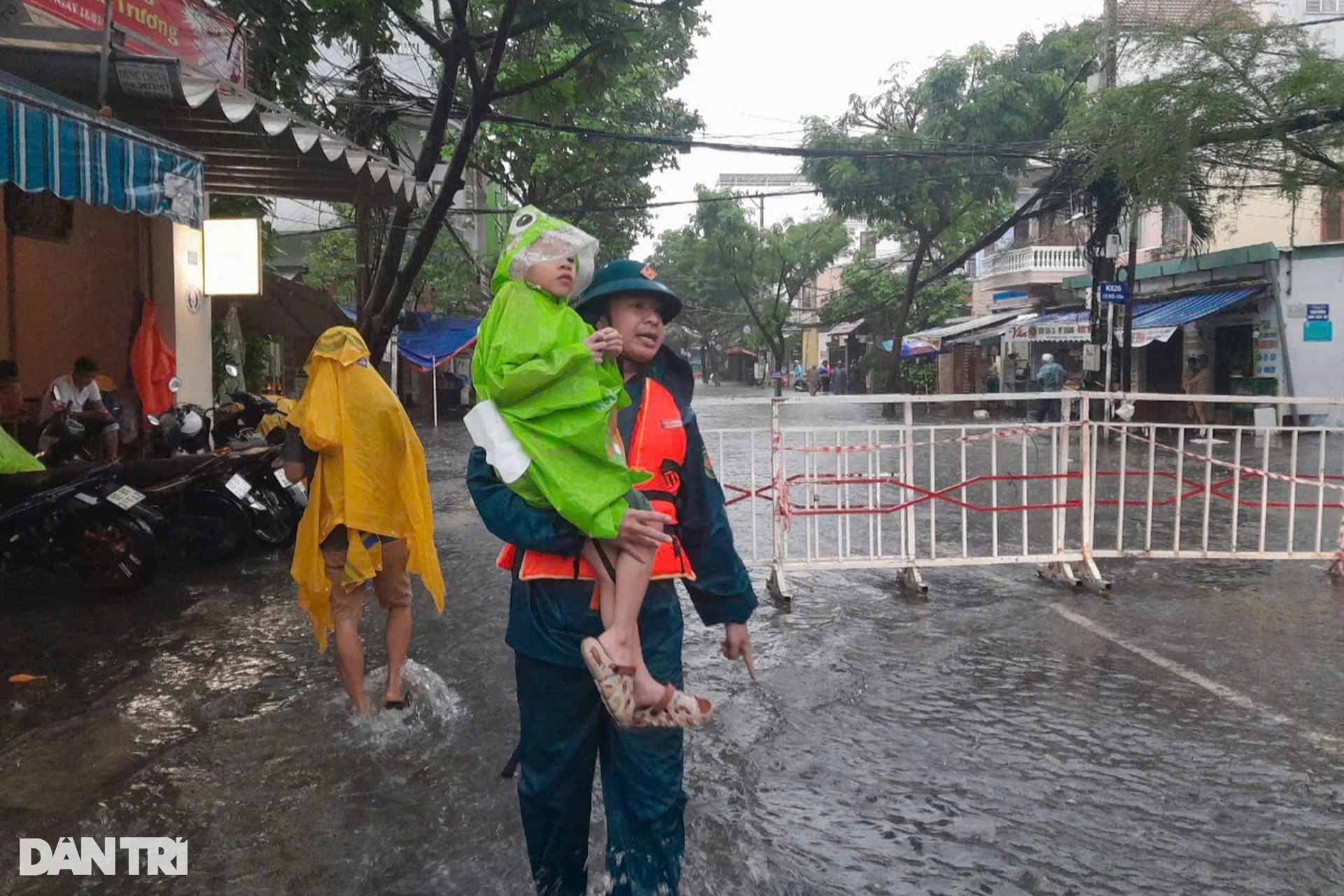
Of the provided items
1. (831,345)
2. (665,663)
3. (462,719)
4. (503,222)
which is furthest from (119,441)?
(831,345)

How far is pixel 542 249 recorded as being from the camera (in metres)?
2.42

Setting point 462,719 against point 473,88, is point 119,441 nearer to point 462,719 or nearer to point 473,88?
point 473,88

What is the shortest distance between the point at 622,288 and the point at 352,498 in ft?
7.66

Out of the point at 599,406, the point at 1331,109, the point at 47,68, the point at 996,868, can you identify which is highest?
the point at 1331,109

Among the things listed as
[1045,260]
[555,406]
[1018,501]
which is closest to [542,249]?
[555,406]

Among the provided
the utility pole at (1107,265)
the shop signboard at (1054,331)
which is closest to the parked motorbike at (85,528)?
the utility pole at (1107,265)

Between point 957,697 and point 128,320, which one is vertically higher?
point 128,320

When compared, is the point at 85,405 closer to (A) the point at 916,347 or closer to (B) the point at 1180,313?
(B) the point at 1180,313

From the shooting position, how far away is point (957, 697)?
16.2ft

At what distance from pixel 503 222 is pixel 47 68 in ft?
89.1

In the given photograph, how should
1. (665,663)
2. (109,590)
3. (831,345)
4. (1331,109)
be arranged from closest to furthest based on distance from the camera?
(665,663) < (109,590) < (1331,109) < (831,345)

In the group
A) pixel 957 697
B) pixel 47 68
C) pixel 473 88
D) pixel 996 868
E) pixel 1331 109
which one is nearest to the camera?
pixel 996 868

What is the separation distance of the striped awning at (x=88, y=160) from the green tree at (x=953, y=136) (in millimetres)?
16524

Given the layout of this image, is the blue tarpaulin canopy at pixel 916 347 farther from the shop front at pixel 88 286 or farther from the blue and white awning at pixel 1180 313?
the shop front at pixel 88 286
